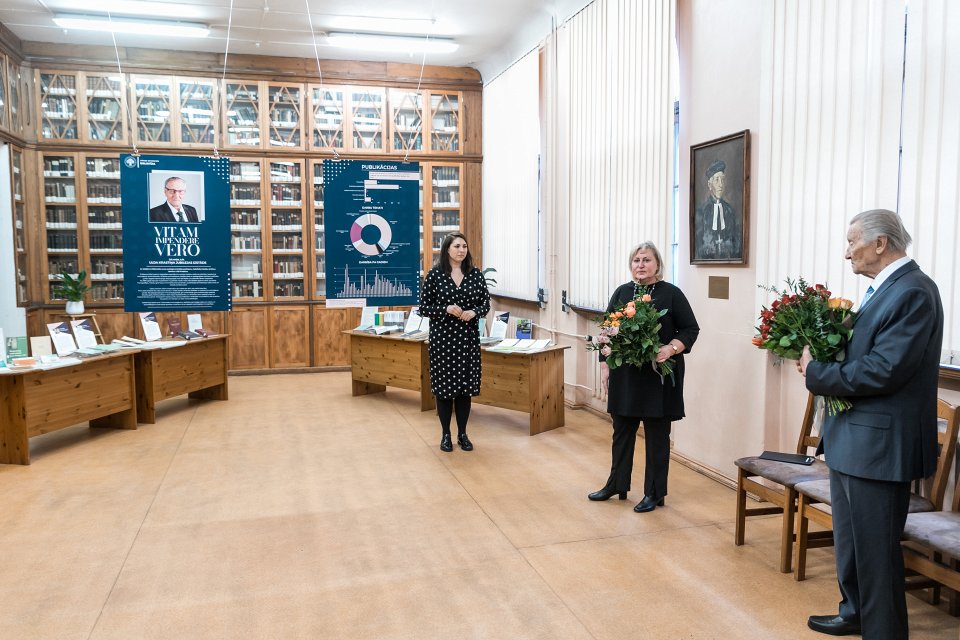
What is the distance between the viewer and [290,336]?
9977 millimetres

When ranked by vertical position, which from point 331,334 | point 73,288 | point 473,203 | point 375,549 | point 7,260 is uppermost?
point 473,203

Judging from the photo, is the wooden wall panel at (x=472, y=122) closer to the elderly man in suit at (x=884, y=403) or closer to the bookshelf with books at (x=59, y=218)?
the bookshelf with books at (x=59, y=218)

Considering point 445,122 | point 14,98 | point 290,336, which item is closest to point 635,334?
point 290,336

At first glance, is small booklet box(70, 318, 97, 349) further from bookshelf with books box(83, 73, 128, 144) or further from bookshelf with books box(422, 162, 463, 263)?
bookshelf with books box(422, 162, 463, 263)

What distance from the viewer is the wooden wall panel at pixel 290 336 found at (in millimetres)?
9930

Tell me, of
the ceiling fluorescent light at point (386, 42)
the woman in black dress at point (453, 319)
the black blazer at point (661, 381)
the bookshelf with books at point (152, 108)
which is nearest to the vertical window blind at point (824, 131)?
the black blazer at point (661, 381)

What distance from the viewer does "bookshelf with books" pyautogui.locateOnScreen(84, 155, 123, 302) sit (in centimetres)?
934

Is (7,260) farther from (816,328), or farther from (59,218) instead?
(816,328)

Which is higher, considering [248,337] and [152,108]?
[152,108]

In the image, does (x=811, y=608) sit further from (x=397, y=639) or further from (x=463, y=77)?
(x=463, y=77)

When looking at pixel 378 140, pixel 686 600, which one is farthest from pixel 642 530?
pixel 378 140

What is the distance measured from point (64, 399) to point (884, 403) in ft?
19.0

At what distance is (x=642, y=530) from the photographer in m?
4.08

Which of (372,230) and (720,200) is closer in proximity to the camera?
(720,200)
